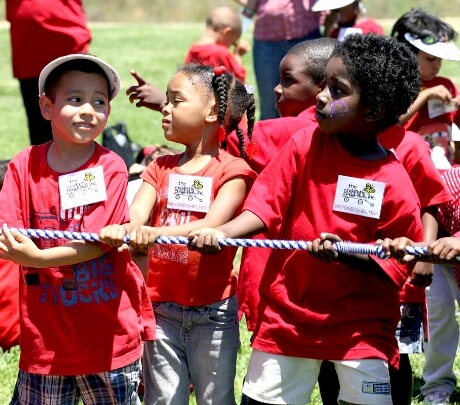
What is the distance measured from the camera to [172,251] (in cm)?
435

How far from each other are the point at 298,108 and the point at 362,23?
4.10 meters

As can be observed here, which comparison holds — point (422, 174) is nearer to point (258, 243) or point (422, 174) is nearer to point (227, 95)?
point (227, 95)

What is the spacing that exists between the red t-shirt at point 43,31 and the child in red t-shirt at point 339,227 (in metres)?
4.41

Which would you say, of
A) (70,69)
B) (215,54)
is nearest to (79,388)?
(70,69)

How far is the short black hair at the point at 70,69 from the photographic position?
4078 mm

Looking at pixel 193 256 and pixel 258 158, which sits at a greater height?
pixel 258 158

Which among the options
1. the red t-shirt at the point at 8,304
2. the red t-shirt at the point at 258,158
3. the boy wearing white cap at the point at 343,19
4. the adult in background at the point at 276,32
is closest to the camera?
the red t-shirt at the point at 258,158

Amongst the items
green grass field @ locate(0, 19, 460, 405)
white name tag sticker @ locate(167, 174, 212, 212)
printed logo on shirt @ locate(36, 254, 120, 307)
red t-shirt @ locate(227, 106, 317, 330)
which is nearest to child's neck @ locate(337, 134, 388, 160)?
red t-shirt @ locate(227, 106, 317, 330)

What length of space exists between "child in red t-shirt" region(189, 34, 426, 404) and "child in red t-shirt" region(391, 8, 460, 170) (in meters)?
2.26

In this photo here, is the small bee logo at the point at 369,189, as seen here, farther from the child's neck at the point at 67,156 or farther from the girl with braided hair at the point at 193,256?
the child's neck at the point at 67,156

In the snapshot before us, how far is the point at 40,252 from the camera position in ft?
12.6

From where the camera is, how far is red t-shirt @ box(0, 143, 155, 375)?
156 inches

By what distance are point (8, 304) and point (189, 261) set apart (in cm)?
218

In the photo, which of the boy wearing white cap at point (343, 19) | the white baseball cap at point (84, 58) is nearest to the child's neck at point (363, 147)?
the white baseball cap at point (84, 58)
